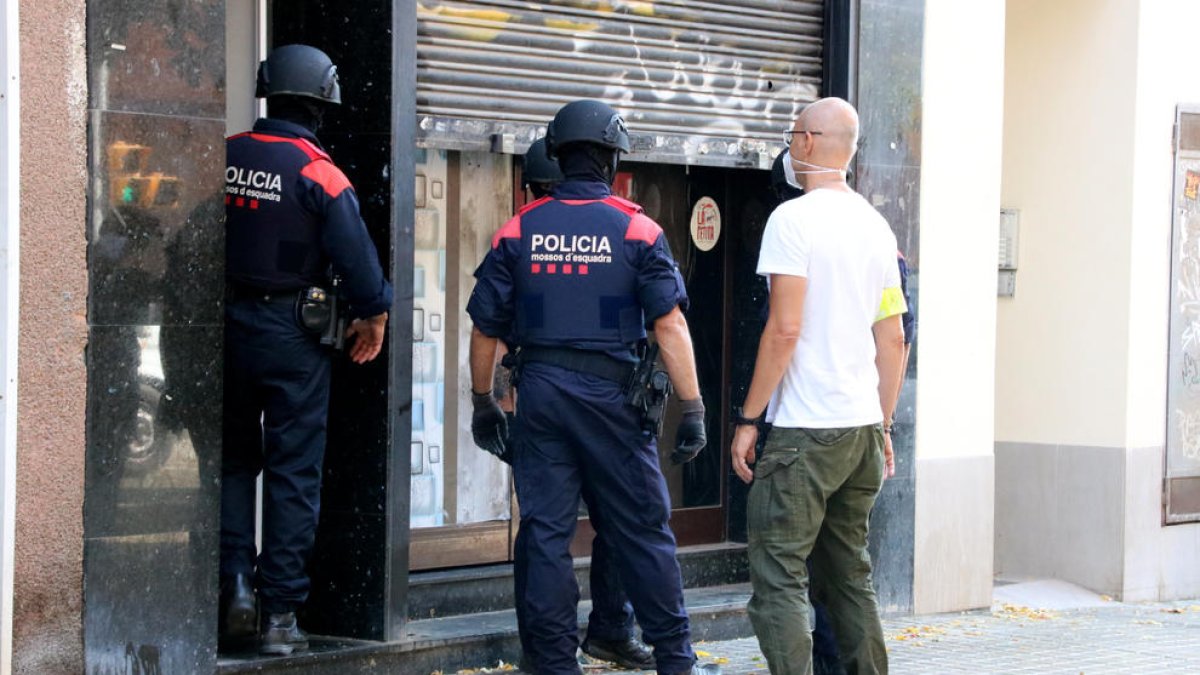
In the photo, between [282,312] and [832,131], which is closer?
[832,131]

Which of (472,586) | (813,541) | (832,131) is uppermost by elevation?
(832,131)

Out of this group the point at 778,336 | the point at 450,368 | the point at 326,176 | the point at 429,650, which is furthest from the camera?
the point at 450,368

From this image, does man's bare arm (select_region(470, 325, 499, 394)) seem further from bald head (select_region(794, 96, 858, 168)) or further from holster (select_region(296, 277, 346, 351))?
bald head (select_region(794, 96, 858, 168))

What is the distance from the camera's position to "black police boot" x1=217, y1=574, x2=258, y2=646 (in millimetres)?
5871

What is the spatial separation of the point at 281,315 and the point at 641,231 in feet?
4.03

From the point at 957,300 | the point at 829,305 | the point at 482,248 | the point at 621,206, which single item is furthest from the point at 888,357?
the point at 957,300

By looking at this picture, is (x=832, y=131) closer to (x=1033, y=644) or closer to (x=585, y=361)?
(x=585, y=361)

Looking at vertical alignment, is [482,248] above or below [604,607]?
above

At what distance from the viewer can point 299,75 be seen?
5871mm

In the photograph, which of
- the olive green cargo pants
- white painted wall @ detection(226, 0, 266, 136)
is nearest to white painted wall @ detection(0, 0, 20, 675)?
white painted wall @ detection(226, 0, 266, 136)

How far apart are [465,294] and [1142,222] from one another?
406 centimetres

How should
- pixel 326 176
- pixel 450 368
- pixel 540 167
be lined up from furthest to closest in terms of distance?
pixel 450 368 → pixel 540 167 → pixel 326 176

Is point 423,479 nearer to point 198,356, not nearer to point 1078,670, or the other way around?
point 198,356

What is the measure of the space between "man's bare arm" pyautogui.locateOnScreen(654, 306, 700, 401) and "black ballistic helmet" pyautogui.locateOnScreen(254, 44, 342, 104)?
1351mm
